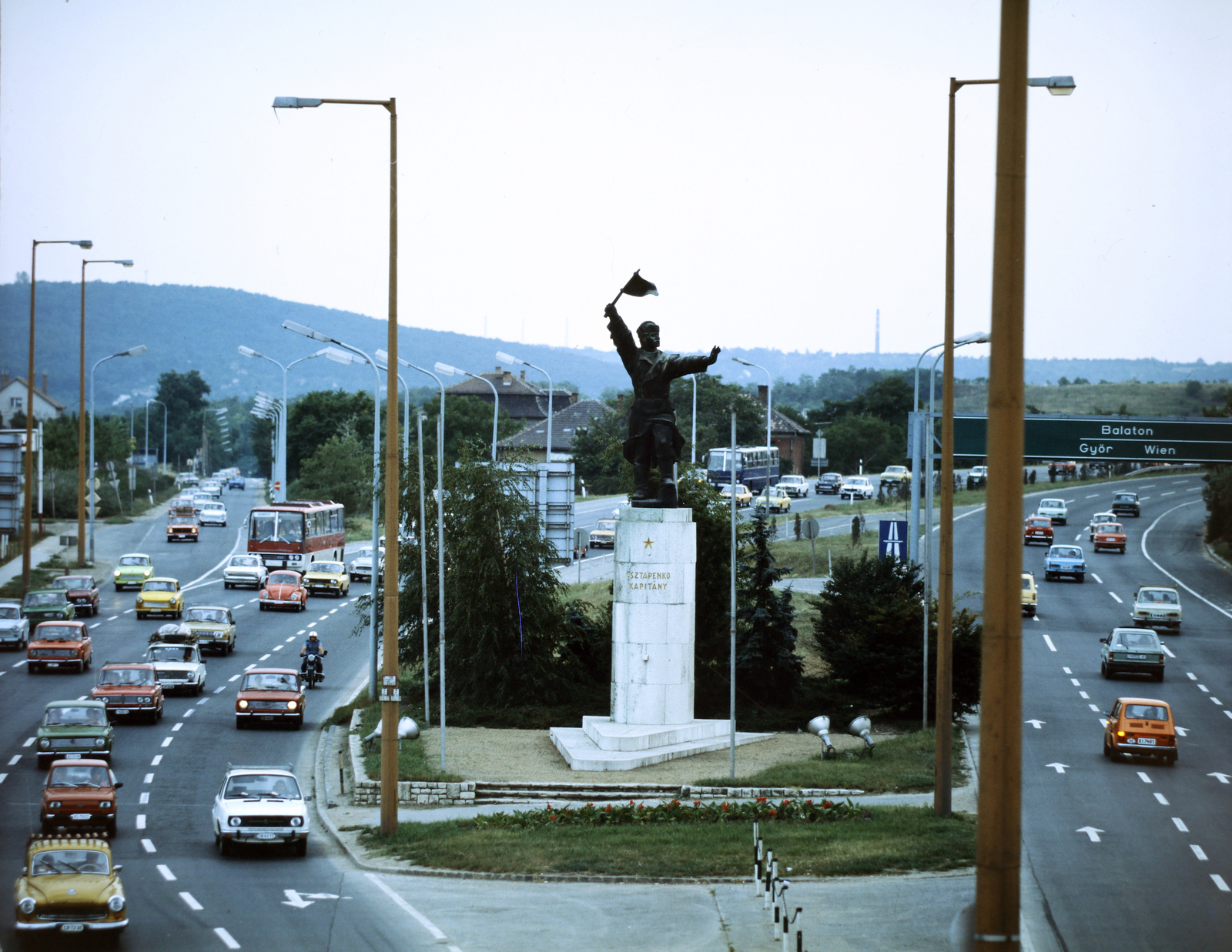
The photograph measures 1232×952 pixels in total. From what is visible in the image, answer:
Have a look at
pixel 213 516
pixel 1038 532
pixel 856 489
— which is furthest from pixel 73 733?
pixel 856 489

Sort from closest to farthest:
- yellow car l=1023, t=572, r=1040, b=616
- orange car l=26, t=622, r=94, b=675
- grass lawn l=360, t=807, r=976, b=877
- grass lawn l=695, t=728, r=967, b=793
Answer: grass lawn l=360, t=807, r=976, b=877, grass lawn l=695, t=728, r=967, b=793, orange car l=26, t=622, r=94, b=675, yellow car l=1023, t=572, r=1040, b=616

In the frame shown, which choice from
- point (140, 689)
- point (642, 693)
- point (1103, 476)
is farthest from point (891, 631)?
point (1103, 476)

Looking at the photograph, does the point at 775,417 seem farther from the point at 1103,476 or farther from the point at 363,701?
the point at 363,701

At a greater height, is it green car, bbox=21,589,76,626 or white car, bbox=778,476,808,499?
white car, bbox=778,476,808,499

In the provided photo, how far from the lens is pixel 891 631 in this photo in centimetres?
Answer: 3162

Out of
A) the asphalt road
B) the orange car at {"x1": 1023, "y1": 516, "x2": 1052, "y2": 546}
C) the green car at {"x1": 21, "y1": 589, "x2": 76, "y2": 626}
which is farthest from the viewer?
the orange car at {"x1": 1023, "y1": 516, "x2": 1052, "y2": 546}

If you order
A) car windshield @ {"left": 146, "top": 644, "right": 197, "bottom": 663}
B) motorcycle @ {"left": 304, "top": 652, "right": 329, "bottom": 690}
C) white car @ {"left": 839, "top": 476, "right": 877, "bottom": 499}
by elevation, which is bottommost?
motorcycle @ {"left": 304, "top": 652, "right": 329, "bottom": 690}

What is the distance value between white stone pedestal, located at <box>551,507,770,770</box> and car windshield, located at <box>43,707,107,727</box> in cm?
874

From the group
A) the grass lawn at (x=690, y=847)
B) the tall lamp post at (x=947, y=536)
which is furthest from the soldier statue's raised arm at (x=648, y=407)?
the grass lawn at (x=690, y=847)

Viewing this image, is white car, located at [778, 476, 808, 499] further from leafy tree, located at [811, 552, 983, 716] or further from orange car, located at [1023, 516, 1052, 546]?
leafy tree, located at [811, 552, 983, 716]

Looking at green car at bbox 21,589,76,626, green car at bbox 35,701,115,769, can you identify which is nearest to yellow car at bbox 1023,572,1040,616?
green car at bbox 21,589,76,626

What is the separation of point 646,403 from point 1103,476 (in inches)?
3624

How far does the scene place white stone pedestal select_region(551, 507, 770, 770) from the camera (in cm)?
2727

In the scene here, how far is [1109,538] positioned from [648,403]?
1842 inches
